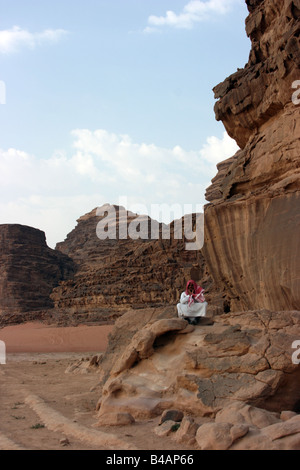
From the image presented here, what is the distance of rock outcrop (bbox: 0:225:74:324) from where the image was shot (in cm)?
5478

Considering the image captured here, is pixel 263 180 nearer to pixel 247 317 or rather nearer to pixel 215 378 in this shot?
pixel 247 317

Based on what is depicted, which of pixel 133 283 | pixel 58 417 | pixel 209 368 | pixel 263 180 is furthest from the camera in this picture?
pixel 133 283

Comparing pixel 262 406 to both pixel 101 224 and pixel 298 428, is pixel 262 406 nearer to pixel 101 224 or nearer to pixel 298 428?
pixel 298 428

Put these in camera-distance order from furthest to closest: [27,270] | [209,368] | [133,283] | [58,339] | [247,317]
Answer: [27,270] < [133,283] < [58,339] < [247,317] < [209,368]

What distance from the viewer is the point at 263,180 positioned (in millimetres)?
12375

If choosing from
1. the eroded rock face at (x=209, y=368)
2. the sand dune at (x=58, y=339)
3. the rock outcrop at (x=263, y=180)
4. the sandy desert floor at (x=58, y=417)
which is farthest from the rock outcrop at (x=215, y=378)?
the sand dune at (x=58, y=339)

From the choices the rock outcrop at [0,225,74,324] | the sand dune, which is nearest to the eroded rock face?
the sand dune

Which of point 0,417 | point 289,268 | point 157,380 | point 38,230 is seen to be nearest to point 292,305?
point 289,268

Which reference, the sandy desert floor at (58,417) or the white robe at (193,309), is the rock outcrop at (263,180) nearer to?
the white robe at (193,309)

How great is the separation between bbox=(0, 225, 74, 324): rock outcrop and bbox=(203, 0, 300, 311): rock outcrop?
43158 millimetres

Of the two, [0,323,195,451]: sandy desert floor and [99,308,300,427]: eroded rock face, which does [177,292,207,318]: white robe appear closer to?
[99,308,300,427]: eroded rock face

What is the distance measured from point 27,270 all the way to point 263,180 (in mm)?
50503

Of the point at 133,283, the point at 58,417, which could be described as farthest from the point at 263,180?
the point at 133,283

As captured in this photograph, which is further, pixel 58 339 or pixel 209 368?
pixel 58 339
